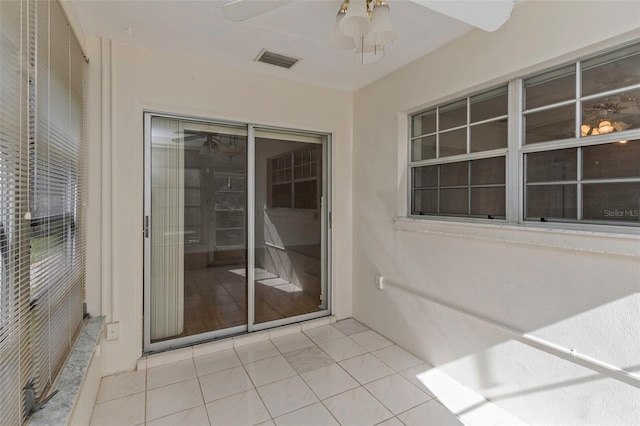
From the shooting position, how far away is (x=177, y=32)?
228 centimetres

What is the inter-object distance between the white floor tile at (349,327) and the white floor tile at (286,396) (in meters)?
0.98

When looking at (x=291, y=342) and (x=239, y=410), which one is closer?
(x=239, y=410)

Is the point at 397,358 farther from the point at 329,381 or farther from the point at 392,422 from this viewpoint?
the point at 392,422

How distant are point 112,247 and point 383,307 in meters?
2.52

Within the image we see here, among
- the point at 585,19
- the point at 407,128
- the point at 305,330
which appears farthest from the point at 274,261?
the point at 585,19

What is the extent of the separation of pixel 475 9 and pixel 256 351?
9.68 feet

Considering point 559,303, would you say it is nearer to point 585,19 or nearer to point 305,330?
point 585,19

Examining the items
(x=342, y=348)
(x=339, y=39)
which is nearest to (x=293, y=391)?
(x=342, y=348)

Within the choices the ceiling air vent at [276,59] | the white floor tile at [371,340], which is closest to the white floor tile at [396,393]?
the white floor tile at [371,340]

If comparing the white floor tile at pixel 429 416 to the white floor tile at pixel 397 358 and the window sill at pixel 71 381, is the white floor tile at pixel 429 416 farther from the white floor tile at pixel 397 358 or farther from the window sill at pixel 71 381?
the window sill at pixel 71 381

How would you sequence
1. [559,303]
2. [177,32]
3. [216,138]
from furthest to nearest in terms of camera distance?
[216,138] < [177,32] < [559,303]

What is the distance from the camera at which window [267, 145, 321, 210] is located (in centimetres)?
319

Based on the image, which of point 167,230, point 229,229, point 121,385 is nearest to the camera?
point 121,385

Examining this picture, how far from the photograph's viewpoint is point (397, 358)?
2.69 meters
